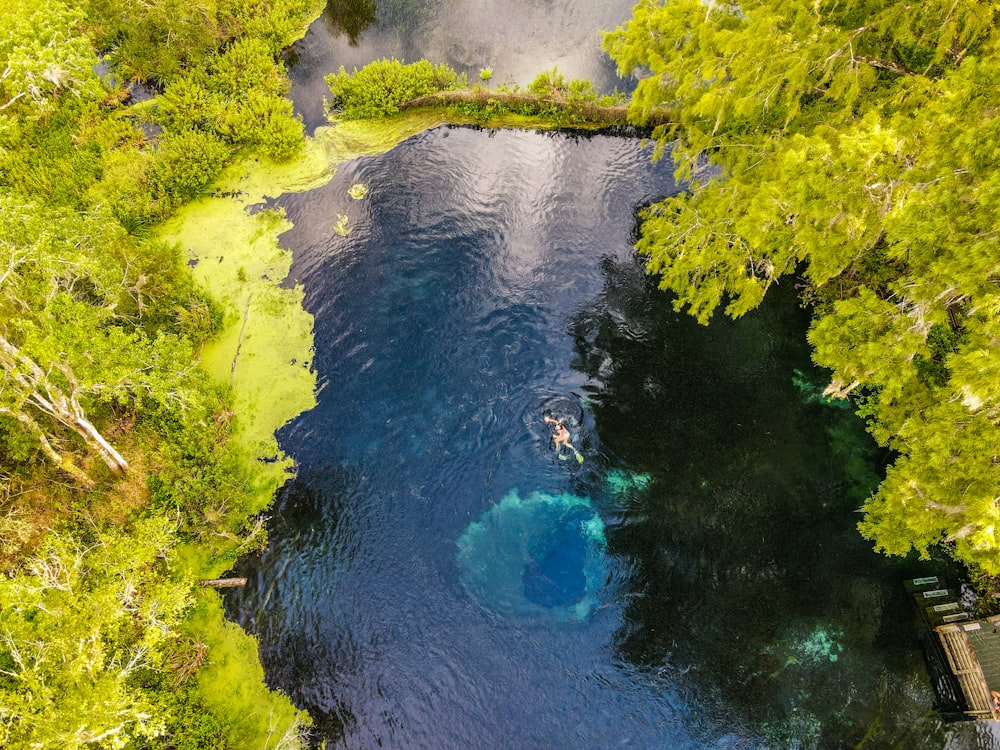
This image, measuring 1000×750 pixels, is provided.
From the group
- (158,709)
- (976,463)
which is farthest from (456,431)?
(976,463)

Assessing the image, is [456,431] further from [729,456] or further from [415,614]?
[729,456]

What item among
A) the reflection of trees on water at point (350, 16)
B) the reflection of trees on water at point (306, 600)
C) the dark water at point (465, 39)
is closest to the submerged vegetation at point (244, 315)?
the reflection of trees on water at point (306, 600)

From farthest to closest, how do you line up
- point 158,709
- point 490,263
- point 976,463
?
point 490,263
point 158,709
point 976,463

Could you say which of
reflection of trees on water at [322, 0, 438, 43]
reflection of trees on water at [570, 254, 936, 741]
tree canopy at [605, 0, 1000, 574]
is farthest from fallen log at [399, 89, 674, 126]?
reflection of trees on water at [570, 254, 936, 741]

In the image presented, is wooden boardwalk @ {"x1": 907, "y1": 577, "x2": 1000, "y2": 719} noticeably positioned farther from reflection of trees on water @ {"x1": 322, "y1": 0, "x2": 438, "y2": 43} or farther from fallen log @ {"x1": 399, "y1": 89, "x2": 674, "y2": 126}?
reflection of trees on water @ {"x1": 322, "y1": 0, "x2": 438, "y2": 43}

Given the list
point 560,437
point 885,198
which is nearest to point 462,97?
point 560,437

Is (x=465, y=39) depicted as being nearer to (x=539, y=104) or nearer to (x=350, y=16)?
(x=539, y=104)
